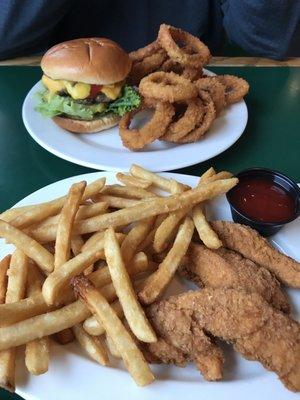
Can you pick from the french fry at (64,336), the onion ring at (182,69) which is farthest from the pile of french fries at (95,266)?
the onion ring at (182,69)

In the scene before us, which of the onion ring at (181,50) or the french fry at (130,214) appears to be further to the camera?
the onion ring at (181,50)

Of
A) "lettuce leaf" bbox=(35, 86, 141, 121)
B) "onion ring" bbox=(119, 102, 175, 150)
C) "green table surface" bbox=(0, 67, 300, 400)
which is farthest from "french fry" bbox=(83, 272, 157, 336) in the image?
"lettuce leaf" bbox=(35, 86, 141, 121)

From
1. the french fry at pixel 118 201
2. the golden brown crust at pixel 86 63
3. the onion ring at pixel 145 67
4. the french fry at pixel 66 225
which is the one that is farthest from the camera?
the onion ring at pixel 145 67

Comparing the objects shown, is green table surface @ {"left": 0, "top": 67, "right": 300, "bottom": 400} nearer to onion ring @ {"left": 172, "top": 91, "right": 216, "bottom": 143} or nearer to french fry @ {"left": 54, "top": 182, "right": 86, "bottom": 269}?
onion ring @ {"left": 172, "top": 91, "right": 216, "bottom": 143}

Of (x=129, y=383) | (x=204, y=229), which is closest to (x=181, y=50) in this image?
(x=204, y=229)

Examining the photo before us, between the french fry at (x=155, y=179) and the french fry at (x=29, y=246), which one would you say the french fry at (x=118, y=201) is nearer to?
the french fry at (x=155, y=179)

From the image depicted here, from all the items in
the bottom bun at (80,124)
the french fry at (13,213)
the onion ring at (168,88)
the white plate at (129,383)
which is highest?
the onion ring at (168,88)

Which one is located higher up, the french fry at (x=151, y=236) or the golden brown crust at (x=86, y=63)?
the golden brown crust at (x=86, y=63)
